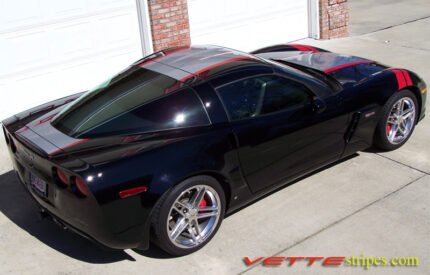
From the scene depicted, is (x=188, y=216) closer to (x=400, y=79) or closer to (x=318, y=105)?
(x=318, y=105)

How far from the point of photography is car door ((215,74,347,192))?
16.4 feet

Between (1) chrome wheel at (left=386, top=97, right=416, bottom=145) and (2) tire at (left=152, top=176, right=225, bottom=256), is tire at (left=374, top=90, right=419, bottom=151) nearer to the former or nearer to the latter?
(1) chrome wheel at (left=386, top=97, right=416, bottom=145)

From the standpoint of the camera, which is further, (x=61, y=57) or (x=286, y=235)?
(x=61, y=57)

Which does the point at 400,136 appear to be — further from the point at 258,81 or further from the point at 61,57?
the point at 61,57

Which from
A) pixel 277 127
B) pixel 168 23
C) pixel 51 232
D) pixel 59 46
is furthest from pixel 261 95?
pixel 168 23

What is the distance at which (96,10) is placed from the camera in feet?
27.9

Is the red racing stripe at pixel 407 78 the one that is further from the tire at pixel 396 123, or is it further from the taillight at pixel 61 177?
the taillight at pixel 61 177

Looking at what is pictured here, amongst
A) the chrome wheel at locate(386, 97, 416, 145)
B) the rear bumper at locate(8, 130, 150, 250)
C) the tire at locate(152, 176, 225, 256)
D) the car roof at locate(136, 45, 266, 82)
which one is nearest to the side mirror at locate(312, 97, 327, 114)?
the car roof at locate(136, 45, 266, 82)

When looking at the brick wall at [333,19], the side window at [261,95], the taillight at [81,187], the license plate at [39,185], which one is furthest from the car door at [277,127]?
the brick wall at [333,19]

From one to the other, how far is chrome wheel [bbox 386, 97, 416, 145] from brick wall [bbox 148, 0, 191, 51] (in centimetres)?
414

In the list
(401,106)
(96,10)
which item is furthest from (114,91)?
(96,10)

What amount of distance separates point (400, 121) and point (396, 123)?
0.19ft

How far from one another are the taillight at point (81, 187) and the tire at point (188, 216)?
559 mm

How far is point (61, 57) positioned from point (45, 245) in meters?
3.90
